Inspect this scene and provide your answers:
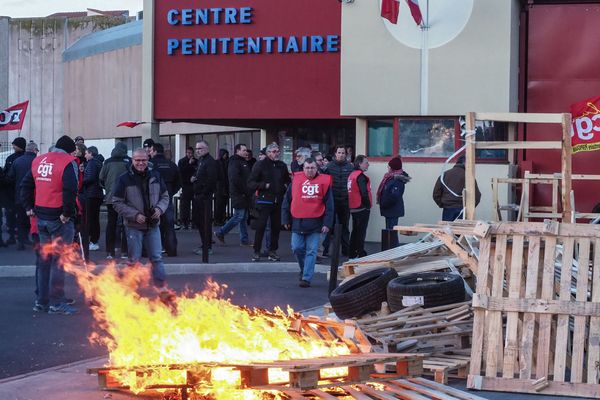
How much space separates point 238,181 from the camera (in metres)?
18.7

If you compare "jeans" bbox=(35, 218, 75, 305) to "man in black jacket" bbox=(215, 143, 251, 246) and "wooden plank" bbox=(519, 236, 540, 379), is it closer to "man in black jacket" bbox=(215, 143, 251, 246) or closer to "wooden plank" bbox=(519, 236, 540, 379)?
"wooden plank" bbox=(519, 236, 540, 379)

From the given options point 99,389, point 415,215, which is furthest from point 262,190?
point 99,389

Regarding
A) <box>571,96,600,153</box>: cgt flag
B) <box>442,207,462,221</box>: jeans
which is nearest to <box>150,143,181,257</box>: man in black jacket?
<box>442,207,462,221</box>: jeans

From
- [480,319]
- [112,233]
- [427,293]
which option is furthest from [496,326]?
[112,233]

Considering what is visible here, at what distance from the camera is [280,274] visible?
16.0m

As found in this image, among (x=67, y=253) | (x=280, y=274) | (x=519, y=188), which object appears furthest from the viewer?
(x=519, y=188)

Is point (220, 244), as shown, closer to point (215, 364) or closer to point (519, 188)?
point (519, 188)

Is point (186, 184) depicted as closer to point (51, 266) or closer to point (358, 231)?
point (358, 231)

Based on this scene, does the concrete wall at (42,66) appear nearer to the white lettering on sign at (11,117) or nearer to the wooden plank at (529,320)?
the white lettering on sign at (11,117)

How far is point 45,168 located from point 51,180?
0.15 metres

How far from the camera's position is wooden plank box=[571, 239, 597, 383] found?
8.06 metres

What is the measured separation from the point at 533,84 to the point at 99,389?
14.7 meters

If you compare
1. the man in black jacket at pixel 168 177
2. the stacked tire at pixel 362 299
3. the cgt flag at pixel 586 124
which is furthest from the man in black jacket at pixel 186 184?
the stacked tire at pixel 362 299

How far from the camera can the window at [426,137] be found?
2056cm
